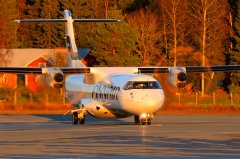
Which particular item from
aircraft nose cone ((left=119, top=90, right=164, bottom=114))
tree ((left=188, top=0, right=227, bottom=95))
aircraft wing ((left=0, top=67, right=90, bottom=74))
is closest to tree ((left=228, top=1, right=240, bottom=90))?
tree ((left=188, top=0, right=227, bottom=95))

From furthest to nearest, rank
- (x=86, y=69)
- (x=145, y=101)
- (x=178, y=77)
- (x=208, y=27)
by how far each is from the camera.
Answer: (x=208, y=27) < (x=178, y=77) < (x=86, y=69) < (x=145, y=101)

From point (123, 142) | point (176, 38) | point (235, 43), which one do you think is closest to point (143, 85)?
point (123, 142)

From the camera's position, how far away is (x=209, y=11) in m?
76.6

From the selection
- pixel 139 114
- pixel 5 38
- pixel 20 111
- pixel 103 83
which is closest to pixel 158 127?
pixel 139 114

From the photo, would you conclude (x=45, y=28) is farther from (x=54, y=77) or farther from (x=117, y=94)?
(x=117, y=94)

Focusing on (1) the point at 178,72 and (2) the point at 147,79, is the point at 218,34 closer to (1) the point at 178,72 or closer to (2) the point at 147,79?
(1) the point at 178,72

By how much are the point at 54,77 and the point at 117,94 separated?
4.36 metres

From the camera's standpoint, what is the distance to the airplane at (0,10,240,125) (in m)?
34.3

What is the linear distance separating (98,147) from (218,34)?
188 ft

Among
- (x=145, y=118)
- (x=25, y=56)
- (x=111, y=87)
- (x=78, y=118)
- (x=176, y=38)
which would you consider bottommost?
(x=78, y=118)

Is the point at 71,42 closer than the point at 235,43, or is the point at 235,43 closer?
the point at 71,42

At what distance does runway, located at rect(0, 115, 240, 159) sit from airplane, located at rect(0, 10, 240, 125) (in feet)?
3.55

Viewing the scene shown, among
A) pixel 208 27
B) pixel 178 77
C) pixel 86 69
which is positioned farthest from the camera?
pixel 208 27

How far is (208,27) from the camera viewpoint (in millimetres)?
78188
